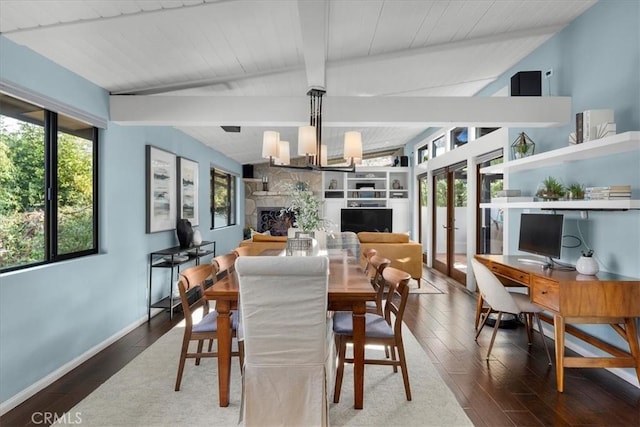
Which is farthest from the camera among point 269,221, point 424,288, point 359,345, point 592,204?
point 269,221

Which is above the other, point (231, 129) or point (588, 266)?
point (231, 129)

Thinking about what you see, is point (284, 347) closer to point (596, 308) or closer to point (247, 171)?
point (596, 308)

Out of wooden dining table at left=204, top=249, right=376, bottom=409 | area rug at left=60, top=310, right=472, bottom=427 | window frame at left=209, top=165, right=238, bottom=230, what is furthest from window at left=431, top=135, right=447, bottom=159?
wooden dining table at left=204, top=249, right=376, bottom=409

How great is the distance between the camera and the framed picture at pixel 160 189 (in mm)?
4023

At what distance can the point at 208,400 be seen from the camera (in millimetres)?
2324

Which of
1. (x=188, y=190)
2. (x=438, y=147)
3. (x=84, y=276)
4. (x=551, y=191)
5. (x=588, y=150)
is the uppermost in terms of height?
(x=438, y=147)

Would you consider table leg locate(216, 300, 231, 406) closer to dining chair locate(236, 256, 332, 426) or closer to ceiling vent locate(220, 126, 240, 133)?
dining chair locate(236, 256, 332, 426)

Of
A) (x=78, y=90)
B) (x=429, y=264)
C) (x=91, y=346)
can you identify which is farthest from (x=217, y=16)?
(x=429, y=264)

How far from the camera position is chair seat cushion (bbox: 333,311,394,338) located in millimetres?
2352

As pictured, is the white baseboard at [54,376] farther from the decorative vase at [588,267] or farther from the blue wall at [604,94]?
the blue wall at [604,94]

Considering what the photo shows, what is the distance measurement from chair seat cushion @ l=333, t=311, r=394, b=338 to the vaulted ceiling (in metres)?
1.91

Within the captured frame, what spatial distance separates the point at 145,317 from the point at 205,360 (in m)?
1.42

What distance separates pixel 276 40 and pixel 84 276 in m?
2.49

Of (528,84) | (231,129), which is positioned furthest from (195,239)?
(528,84)
